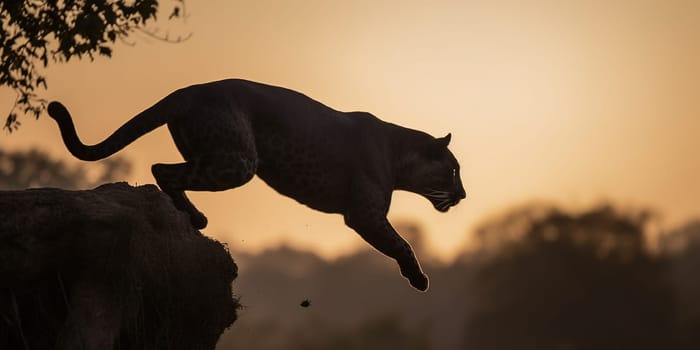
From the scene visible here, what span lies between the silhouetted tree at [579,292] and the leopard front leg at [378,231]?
198ft

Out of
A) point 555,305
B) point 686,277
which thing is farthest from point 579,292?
point 686,277

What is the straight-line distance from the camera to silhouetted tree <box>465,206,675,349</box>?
7450cm

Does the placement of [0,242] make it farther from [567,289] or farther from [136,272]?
[567,289]

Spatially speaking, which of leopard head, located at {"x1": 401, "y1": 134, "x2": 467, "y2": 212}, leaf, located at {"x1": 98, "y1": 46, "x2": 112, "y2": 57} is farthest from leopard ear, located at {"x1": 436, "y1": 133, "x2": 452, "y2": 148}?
leaf, located at {"x1": 98, "y1": 46, "x2": 112, "y2": 57}

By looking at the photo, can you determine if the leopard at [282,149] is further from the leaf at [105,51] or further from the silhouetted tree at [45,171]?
the silhouetted tree at [45,171]

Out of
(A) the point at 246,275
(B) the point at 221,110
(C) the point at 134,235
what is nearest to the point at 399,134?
(B) the point at 221,110

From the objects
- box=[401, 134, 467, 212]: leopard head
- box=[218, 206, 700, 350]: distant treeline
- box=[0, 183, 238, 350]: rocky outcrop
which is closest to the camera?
box=[0, 183, 238, 350]: rocky outcrop

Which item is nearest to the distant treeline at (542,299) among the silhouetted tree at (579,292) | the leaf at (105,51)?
the silhouetted tree at (579,292)

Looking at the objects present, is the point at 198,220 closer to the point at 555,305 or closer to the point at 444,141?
the point at 444,141

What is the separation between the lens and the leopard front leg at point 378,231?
14062 millimetres

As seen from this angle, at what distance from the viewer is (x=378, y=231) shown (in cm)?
1413

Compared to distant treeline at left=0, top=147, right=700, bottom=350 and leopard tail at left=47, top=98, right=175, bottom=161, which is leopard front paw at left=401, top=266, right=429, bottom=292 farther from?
distant treeline at left=0, top=147, right=700, bottom=350

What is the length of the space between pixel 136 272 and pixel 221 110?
68.7 inches

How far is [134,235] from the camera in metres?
12.8
